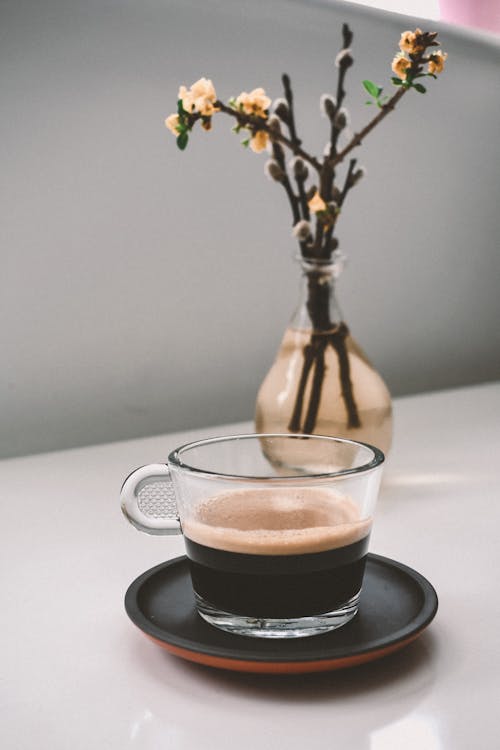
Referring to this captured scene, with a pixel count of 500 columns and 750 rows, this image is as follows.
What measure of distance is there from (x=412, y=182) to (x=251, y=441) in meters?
0.96

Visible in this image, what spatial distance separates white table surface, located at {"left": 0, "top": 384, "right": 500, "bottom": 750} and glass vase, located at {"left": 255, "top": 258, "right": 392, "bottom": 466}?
9cm

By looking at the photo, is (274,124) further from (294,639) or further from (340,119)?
(294,639)

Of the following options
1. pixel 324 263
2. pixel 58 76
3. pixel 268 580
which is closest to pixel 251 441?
pixel 268 580

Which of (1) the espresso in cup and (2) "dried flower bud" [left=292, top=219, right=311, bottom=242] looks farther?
(2) "dried flower bud" [left=292, top=219, right=311, bottom=242]

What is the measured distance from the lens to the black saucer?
468 millimetres

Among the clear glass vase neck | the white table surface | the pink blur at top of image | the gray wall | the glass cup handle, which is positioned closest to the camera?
the white table surface

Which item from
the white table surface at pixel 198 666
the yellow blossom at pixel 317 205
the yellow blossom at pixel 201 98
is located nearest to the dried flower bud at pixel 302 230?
the yellow blossom at pixel 317 205

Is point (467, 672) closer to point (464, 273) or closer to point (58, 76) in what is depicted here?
point (58, 76)

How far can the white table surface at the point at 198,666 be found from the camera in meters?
0.44

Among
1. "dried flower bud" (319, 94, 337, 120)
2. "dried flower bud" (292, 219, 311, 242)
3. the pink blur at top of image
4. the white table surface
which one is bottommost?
the white table surface

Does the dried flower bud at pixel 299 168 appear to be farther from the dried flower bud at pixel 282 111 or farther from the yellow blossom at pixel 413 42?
the yellow blossom at pixel 413 42

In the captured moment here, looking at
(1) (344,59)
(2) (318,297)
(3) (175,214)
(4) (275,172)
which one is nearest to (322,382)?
(2) (318,297)

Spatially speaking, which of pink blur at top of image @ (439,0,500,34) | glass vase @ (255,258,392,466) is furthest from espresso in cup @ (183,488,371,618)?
pink blur at top of image @ (439,0,500,34)

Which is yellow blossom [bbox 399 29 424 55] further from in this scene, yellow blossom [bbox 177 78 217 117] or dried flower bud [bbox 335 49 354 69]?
yellow blossom [bbox 177 78 217 117]
